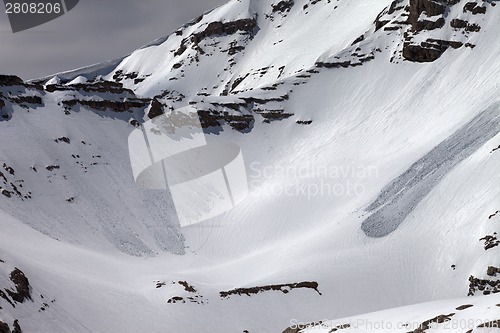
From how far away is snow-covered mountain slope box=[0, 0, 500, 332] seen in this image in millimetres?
49406

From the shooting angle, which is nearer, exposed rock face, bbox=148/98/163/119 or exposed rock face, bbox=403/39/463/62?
exposed rock face, bbox=403/39/463/62

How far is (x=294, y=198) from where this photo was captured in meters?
76.2

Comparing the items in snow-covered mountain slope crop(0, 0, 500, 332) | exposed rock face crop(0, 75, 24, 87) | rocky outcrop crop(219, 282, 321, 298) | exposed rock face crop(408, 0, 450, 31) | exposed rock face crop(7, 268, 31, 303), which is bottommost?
exposed rock face crop(7, 268, 31, 303)

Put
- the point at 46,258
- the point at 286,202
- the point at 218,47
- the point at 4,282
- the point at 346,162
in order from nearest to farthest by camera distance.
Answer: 1. the point at 4,282
2. the point at 46,258
3. the point at 286,202
4. the point at 346,162
5. the point at 218,47

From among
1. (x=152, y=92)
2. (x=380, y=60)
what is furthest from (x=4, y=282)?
(x=152, y=92)

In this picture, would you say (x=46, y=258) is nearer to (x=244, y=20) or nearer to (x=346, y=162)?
(x=346, y=162)

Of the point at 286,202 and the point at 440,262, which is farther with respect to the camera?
the point at 286,202

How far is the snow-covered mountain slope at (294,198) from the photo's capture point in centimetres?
4941

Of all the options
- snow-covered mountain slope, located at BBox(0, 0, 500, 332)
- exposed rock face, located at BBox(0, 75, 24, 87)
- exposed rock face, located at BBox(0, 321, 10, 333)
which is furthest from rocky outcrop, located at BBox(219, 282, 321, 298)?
exposed rock face, located at BBox(0, 75, 24, 87)

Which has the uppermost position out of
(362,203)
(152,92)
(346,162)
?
(152,92)

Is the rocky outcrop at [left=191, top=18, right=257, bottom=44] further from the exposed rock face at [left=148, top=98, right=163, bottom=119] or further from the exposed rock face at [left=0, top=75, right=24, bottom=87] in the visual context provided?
the exposed rock face at [left=0, top=75, right=24, bottom=87]

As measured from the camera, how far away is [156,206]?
76.9 m

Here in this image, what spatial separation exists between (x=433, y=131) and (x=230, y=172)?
103ft

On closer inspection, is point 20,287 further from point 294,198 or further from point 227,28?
point 227,28
